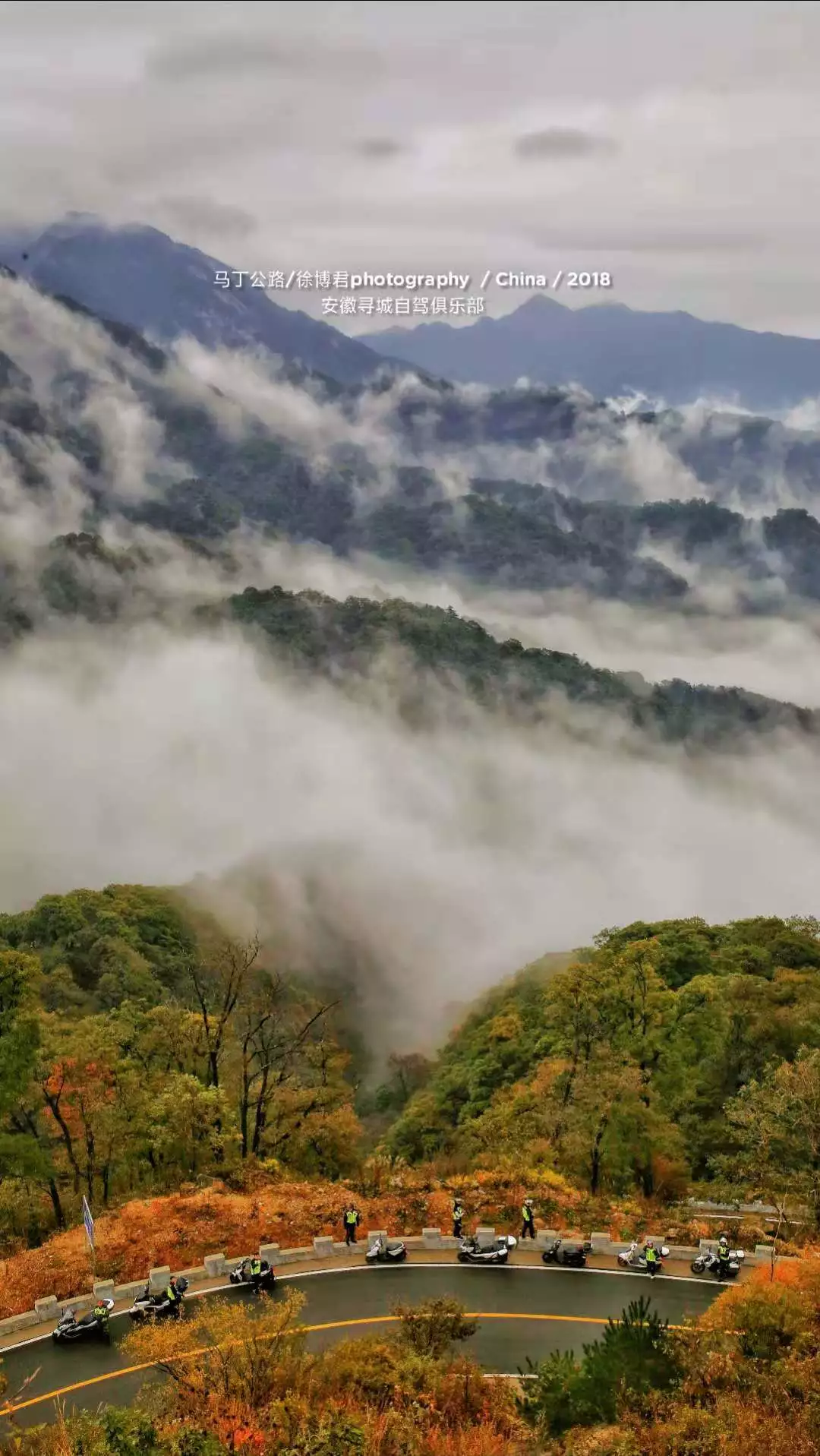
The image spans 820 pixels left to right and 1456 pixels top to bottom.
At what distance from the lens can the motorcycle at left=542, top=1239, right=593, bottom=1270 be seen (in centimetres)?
3038

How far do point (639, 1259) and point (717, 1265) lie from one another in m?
2.18

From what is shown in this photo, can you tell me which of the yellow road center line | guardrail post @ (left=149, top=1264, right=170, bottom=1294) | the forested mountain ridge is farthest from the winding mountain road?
the forested mountain ridge

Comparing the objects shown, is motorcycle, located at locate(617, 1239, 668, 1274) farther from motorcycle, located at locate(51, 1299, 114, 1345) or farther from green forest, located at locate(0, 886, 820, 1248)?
motorcycle, located at locate(51, 1299, 114, 1345)

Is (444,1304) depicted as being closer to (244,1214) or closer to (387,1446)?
(387,1446)

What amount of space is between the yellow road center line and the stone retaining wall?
133 inches

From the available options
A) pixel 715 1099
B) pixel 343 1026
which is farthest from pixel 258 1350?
pixel 343 1026

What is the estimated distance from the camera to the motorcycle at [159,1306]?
26903mm

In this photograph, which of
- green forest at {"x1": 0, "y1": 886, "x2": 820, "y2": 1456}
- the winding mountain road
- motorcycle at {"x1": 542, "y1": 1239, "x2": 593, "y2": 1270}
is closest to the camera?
green forest at {"x1": 0, "y1": 886, "x2": 820, "y2": 1456}

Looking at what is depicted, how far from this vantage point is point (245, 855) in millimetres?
181625

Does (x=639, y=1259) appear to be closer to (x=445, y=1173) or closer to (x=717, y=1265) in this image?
(x=717, y=1265)

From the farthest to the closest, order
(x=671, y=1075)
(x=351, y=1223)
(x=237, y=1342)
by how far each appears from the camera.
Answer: (x=671, y=1075) < (x=351, y=1223) < (x=237, y=1342)

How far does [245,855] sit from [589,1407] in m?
164

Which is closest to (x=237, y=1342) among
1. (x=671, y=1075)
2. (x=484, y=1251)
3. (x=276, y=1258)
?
(x=276, y=1258)

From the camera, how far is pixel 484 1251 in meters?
30.7
